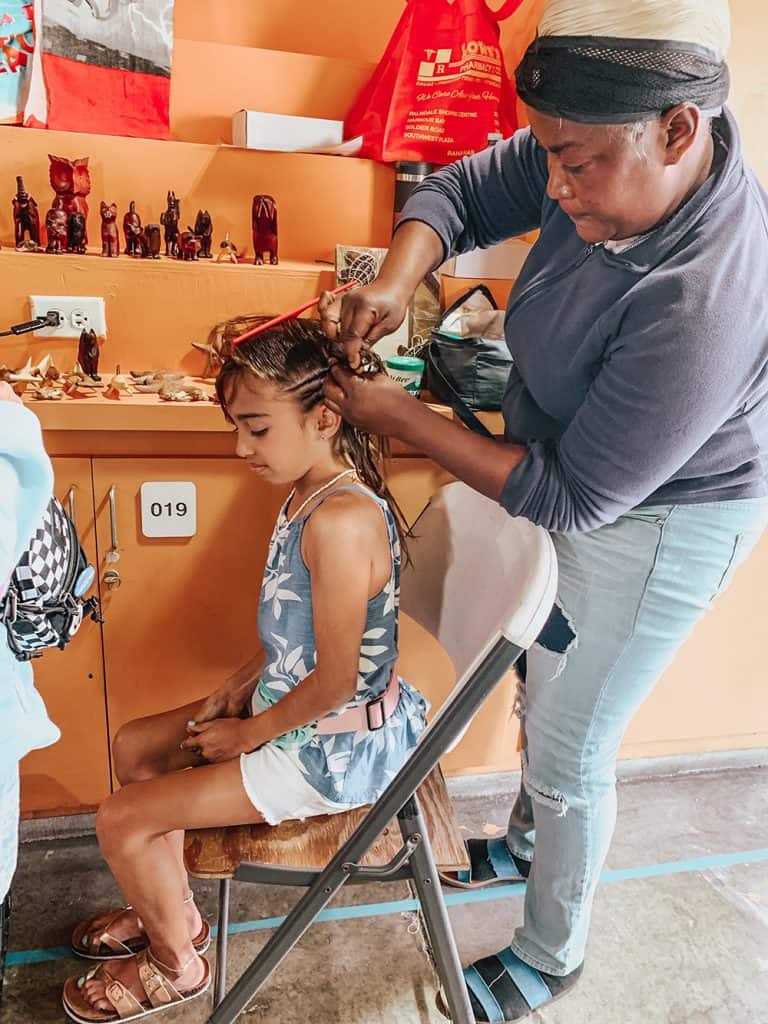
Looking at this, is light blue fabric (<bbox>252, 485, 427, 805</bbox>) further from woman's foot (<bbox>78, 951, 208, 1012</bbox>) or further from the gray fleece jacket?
woman's foot (<bbox>78, 951, 208, 1012</bbox>)

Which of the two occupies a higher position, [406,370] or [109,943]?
[406,370]

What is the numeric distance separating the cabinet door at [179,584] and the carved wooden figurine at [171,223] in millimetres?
435

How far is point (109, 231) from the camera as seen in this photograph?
1.57m

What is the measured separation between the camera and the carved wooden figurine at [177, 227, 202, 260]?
63.2 inches

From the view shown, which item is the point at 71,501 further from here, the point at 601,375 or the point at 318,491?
the point at 601,375

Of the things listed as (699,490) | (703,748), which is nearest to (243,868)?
(699,490)

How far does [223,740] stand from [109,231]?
97 cm

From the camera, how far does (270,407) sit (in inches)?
47.1

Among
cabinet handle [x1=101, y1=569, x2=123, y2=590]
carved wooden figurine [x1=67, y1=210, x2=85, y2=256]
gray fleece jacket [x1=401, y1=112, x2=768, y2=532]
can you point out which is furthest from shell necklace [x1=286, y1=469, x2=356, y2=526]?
carved wooden figurine [x1=67, y1=210, x2=85, y2=256]

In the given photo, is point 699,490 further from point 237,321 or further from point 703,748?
point 703,748

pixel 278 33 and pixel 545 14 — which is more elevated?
→ pixel 278 33

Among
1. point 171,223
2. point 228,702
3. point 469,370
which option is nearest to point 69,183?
point 171,223

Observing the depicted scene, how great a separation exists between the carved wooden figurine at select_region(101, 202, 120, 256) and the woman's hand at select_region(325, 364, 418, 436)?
0.72 m

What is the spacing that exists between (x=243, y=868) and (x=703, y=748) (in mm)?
1554
